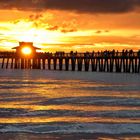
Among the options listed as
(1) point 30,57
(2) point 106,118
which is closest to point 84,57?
(1) point 30,57

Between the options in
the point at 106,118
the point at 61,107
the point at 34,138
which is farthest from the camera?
the point at 61,107

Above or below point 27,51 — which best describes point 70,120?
below

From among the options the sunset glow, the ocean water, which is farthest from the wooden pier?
the ocean water

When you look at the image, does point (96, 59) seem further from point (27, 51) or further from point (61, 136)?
point (61, 136)

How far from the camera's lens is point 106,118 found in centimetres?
1741

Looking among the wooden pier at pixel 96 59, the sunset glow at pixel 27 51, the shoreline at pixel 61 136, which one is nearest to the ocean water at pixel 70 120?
the shoreline at pixel 61 136

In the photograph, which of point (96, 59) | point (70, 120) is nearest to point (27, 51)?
point (96, 59)

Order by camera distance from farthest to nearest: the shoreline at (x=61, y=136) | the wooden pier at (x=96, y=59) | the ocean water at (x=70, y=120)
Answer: the wooden pier at (x=96, y=59) → the ocean water at (x=70, y=120) → the shoreline at (x=61, y=136)

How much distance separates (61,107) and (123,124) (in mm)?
6112

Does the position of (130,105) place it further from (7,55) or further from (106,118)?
(7,55)

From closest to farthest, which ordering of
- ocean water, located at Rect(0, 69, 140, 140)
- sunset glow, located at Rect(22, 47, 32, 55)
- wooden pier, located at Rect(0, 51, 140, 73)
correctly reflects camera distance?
ocean water, located at Rect(0, 69, 140, 140), wooden pier, located at Rect(0, 51, 140, 73), sunset glow, located at Rect(22, 47, 32, 55)

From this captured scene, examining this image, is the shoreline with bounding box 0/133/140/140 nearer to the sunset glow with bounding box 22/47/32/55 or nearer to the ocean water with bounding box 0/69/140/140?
the ocean water with bounding box 0/69/140/140

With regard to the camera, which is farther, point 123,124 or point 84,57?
point 84,57

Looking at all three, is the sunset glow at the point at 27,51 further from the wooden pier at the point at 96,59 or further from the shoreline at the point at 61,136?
the shoreline at the point at 61,136
